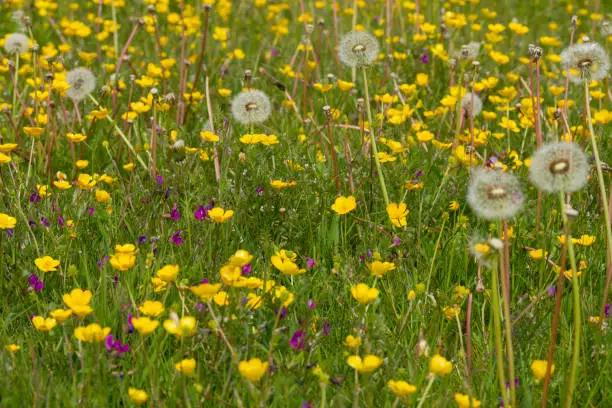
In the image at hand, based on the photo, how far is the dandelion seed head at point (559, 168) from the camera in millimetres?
1655

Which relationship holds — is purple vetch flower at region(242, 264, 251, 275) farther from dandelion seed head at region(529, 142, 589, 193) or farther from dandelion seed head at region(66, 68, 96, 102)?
dandelion seed head at region(66, 68, 96, 102)

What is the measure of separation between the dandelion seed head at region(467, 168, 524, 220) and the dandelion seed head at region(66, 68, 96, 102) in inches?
75.7

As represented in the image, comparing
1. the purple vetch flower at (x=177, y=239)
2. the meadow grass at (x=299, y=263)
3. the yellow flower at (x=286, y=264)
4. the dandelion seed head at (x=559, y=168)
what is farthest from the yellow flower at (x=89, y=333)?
the dandelion seed head at (x=559, y=168)

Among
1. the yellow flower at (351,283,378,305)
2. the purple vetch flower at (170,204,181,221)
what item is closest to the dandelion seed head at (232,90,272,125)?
the purple vetch flower at (170,204,181,221)

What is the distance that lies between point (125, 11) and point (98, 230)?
3529mm

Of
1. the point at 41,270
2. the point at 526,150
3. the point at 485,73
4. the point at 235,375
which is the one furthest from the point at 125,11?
the point at 235,375

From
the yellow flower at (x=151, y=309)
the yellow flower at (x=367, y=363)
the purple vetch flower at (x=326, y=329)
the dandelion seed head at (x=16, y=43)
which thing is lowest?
the purple vetch flower at (x=326, y=329)

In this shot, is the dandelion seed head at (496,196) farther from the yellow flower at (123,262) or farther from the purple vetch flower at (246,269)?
the yellow flower at (123,262)

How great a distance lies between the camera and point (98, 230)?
2.58 m

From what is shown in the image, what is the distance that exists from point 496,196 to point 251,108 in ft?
4.91

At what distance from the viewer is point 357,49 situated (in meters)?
2.79

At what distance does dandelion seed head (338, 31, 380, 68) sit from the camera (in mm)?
2791

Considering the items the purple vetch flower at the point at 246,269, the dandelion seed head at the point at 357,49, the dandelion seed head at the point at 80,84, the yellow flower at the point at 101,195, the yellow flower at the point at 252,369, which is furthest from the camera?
the dandelion seed head at the point at 80,84

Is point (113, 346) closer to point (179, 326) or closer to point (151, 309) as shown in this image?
point (151, 309)
